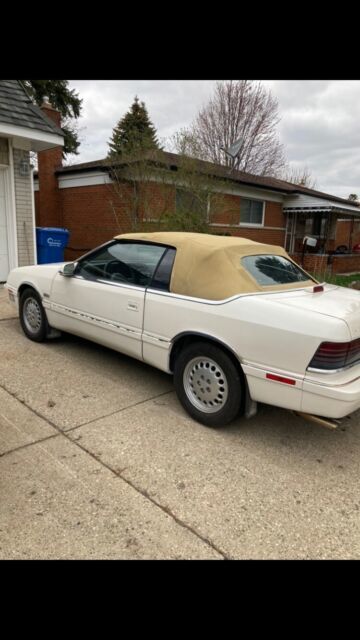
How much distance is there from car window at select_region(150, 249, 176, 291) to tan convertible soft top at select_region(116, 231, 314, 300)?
2.6 inches

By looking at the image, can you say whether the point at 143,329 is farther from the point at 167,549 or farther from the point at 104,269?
the point at 167,549

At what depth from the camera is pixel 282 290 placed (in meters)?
3.46

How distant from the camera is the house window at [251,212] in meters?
15.3

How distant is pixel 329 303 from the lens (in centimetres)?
316

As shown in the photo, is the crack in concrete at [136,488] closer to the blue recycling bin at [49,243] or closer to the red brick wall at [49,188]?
the blue recycling bin at [49,243]

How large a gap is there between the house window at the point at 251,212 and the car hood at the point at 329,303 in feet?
39.6

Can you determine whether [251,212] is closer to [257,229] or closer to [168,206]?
[257,229]

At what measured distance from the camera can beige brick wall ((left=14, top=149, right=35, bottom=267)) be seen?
8.81 meters

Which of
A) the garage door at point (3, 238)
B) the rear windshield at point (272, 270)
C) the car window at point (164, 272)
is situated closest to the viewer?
the rear windshield at point (272, 270)

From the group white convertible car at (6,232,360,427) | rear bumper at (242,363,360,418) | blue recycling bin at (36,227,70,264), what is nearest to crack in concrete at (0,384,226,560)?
white convertible car at (6,232,360,427)

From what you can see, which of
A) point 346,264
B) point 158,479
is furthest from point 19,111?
point 346,264

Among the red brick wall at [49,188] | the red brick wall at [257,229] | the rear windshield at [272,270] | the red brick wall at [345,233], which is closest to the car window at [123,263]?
the rear windshield at [272,270]
